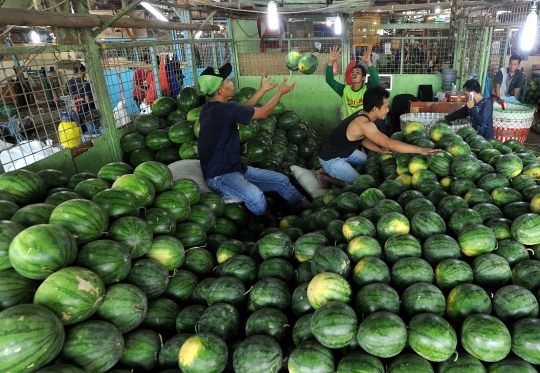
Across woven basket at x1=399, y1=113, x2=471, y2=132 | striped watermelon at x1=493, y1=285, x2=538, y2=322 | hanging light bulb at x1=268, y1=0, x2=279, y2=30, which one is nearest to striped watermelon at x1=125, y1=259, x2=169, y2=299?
striped watermelon at x1=493, y1=285, x2=538, y2=322

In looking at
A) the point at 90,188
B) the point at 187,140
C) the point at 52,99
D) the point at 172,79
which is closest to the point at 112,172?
the point at 90,188

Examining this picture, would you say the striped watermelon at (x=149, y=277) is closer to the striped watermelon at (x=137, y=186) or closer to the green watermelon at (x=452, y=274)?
the striped watermelon at (x=137, y=186)

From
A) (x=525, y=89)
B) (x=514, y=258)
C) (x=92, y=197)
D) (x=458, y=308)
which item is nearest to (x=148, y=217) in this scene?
(x=92, y=197)

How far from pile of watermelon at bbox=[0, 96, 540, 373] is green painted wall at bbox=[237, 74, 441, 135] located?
5.77 meters

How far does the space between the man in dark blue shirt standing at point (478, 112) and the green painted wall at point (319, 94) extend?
9.85ft

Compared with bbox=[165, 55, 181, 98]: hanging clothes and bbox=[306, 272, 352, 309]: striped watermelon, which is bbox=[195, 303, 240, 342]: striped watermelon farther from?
bbox=[165, 55, 181, 98]: hanging clothes

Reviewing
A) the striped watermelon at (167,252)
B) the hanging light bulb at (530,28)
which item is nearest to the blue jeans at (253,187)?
the striped watermelon at (167,252)

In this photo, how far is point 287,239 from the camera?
236 cm

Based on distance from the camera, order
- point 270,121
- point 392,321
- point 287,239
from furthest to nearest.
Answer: point 270,121, point 287,239, point 392,321

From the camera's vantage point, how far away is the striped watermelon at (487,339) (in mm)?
1515

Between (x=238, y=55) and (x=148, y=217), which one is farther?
(x=238, y=55)

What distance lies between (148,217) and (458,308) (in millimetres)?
1871

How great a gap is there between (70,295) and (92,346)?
24cm

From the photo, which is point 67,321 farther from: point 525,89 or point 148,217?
point 525,89
